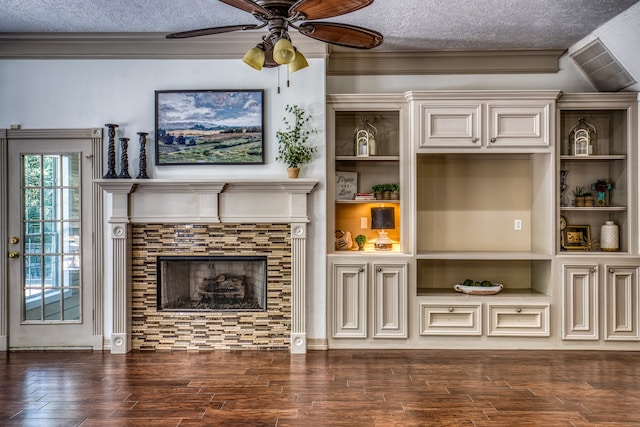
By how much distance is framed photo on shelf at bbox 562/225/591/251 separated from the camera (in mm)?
4531

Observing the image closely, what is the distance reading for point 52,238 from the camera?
14.5 ft

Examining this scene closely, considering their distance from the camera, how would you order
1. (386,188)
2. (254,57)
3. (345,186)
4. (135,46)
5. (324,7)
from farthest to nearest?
(345,186) → (386,188) → (135,46) → (254,57) → (324,7)

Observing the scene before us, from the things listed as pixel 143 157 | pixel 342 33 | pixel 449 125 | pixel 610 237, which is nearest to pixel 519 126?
pixel 449 125

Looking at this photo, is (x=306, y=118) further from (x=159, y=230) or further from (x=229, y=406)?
(x=229, y=406)

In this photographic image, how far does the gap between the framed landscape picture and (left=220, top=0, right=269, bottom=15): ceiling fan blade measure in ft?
6.05

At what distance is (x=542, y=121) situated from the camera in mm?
4281

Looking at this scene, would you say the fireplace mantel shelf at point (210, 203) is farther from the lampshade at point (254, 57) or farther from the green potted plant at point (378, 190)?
the lampshade at point (254, 57)

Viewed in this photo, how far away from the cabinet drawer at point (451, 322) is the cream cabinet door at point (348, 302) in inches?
21.3

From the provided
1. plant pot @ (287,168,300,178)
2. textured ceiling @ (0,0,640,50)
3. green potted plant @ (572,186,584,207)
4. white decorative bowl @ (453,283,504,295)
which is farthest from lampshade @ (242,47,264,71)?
green potted plant @ (572,186,584,207)

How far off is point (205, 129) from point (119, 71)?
3.06 ft

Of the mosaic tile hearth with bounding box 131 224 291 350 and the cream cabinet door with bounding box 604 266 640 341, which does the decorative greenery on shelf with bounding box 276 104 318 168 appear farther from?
the cream cabinet door with bounding box 604 266 640 341

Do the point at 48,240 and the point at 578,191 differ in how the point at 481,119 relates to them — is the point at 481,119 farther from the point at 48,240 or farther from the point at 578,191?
the point at 48,240

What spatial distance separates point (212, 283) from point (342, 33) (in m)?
2.68

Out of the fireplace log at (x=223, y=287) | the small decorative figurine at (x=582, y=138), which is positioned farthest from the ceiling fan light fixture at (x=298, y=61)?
the small decorative figurine at (x=582, y=138)
